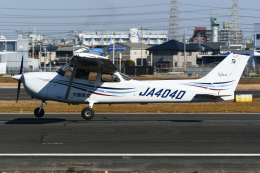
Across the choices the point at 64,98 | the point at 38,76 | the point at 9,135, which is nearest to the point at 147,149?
the point at 9,135

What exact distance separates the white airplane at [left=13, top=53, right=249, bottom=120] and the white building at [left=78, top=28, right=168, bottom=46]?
134247 millimetres

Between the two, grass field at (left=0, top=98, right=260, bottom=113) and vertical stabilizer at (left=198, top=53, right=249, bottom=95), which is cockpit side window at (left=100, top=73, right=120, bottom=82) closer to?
vertical stabilizer at (left=198, top=53, right=249, bottom=95)

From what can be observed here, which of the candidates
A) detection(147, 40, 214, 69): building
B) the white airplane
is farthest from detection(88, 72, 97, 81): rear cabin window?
detection(147, 40, 214, 69): building

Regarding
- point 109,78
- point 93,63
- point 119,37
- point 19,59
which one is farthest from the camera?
point 119,37

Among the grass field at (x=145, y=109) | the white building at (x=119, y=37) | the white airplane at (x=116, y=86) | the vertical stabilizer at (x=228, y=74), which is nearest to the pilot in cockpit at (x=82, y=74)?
the white airplane at (x=116, y=86)

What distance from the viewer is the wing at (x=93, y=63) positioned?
12703 mm

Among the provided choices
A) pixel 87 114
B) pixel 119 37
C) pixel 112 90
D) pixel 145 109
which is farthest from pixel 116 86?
pixel 119 37

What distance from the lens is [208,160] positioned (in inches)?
316

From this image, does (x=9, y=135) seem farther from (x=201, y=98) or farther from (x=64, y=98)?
(x=201, y=98)

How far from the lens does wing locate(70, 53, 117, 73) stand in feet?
41.7

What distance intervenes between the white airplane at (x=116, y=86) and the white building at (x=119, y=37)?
134 m

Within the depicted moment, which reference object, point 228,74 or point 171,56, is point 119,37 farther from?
point 228,74

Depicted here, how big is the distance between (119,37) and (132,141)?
507 ft

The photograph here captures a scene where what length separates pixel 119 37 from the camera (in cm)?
16212
